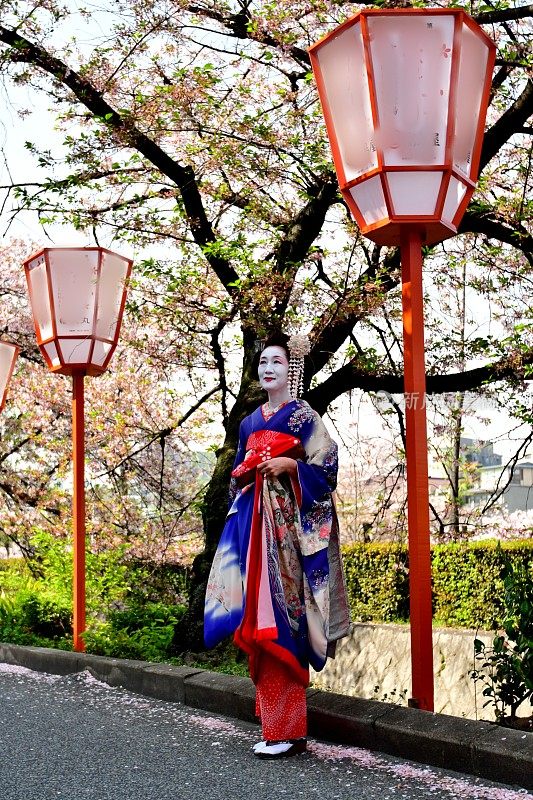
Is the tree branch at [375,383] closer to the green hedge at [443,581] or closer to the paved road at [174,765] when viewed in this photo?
the green hedge at [443,581]

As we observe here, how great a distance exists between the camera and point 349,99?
4.74 metres

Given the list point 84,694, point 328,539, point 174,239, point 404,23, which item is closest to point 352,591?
point 174,239

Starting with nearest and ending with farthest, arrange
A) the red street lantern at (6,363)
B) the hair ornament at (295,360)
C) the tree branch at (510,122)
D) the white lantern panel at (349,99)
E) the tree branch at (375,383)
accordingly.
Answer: the white lantern panel at (349,99), the hair ornament at (295,360), the tree branch at (510,122), the tree branch at (375,383), the red street lantern at (6,363)

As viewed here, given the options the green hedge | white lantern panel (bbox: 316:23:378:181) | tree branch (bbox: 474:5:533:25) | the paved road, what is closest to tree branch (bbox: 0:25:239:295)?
tree branch (bbox: 474:5:533:25)

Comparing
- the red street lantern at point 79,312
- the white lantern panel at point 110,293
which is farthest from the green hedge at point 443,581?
the white lantern panel at point 110,293

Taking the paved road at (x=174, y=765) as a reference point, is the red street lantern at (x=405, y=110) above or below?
above

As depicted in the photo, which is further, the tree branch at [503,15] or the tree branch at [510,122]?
the tree branch at [510,122]

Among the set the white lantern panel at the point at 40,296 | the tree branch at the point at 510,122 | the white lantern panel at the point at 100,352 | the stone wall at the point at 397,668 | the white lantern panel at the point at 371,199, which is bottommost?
the stone wall at the point at 397,668

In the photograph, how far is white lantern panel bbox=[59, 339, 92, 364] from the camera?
7.94 meters

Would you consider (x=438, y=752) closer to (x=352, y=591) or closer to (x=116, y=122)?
(x=116, y=122)

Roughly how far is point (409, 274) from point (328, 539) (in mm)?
1358

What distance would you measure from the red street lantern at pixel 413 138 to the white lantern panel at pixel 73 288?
3.48 metres

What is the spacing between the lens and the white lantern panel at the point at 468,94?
15.2ft

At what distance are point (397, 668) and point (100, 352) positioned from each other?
5591 millimetres
